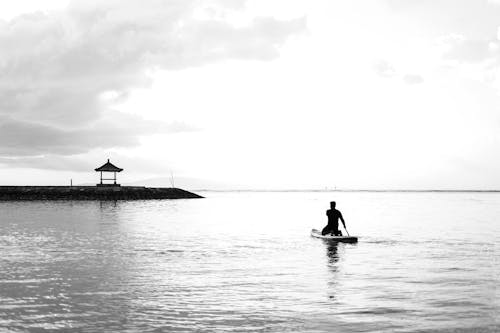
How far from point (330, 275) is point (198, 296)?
6.15m

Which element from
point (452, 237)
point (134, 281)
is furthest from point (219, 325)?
point (452, 237)

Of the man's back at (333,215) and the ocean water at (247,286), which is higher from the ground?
the man's back at (333,215)

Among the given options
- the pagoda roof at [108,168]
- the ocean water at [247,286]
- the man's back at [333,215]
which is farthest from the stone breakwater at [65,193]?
the man's back at [333,215]

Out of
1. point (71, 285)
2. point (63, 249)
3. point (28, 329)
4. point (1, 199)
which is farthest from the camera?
point (1, 199)

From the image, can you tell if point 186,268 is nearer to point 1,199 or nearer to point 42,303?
point 42,303

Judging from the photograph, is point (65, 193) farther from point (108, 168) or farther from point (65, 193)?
point (108, 168)

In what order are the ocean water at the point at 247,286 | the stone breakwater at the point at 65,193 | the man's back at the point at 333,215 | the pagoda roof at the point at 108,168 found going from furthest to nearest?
the stone breakwater at the point at 65,193
the pagoda roof at the point at 108,168
the man's back at the point at 333,215
the ocean water at the point at 247,286

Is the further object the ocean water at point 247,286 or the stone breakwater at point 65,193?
the stone breakwater at point 65,193

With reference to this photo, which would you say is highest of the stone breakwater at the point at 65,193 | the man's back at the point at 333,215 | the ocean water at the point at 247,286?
the stone breakwater at the point at 65,193

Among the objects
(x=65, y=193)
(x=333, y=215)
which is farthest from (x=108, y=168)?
(x=333, y=215)

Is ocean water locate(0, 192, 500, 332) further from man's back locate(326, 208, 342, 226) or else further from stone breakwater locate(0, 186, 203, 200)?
stone breakwater locate(0, 186, 203, 200)

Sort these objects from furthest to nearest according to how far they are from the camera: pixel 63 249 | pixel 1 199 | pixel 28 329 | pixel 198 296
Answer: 1. pixel 1 199
2. pixel 63 249
3. pixel 198 296
4. pixel 28 329

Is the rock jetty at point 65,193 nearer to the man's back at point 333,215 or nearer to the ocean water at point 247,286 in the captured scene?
the ocean water at point 247,286

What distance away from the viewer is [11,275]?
1961 centimetres
